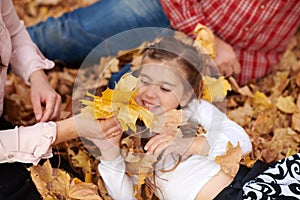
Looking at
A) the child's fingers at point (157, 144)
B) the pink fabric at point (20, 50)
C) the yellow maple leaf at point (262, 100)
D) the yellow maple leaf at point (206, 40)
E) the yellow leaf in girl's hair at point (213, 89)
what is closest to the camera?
the child's fingers at point (157, 144)

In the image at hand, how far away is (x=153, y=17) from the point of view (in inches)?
73.3

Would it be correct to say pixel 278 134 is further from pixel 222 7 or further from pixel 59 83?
pixel 59 83

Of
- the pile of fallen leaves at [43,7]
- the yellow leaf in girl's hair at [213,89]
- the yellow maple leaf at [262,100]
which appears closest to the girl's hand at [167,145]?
the yellow leaf in girl's hair at [213,89]

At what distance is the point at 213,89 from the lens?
160 cm

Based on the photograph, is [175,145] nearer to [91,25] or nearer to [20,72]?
[20,72]

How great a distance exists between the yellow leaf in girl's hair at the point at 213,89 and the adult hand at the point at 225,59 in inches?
7.1

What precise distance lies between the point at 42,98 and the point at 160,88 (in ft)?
1.07

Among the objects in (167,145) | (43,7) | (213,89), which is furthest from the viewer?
(43,7)

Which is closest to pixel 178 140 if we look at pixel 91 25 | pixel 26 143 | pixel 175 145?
pixel 175 145

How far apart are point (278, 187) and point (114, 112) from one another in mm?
429

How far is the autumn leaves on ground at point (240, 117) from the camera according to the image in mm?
1396

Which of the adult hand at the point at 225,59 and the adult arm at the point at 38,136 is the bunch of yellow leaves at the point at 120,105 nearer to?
the adult arm at the point at 38,136

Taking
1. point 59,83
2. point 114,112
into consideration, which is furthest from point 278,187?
point 59,83

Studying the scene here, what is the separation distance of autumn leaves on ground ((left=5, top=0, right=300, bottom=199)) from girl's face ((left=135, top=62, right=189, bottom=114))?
0.69ft
